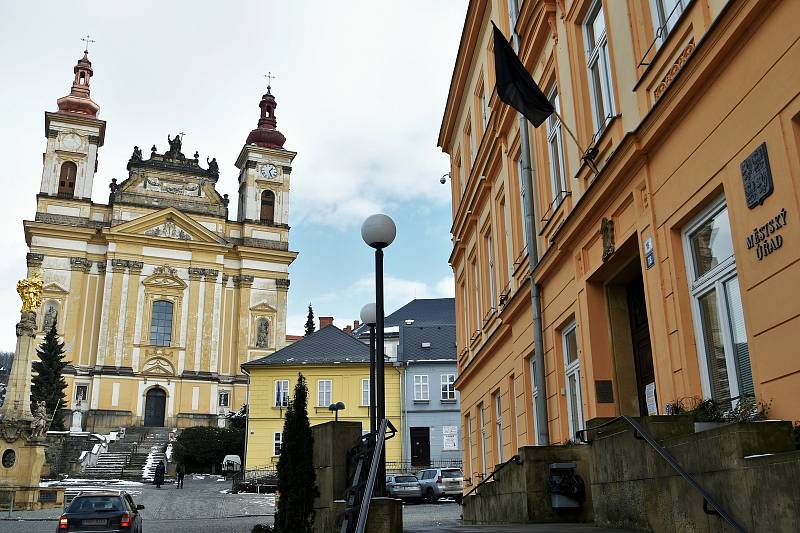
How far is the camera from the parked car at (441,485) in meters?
31.6

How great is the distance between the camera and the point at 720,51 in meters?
6.85

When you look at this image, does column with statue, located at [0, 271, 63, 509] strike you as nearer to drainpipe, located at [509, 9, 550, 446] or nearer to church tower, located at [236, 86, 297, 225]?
drainpipe, located at [509, 9, 550, 446]

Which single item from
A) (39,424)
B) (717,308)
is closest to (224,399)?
(39,424)

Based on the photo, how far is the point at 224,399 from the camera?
62.3m

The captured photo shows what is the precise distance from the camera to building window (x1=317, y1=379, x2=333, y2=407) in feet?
163

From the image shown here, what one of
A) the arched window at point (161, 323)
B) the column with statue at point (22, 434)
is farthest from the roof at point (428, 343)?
the column with statue at point (22, 434)

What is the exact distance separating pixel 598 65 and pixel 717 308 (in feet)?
15.7

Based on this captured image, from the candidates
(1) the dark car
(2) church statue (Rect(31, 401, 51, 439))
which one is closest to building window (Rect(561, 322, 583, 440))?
(1) the dark car

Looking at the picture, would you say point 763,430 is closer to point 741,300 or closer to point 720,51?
point 741,300

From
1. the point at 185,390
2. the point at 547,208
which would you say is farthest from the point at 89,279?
the point at 547,208

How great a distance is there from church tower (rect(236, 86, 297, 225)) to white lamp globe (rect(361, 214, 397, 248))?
59.5 metres

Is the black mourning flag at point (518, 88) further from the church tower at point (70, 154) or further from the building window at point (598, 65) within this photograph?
the church tower at point (70, 154)

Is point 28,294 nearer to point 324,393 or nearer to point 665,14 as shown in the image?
point 324,393

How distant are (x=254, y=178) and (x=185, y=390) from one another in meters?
20.3
